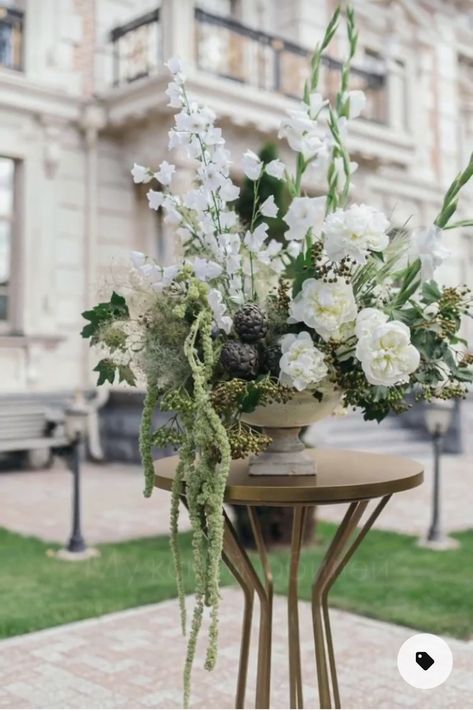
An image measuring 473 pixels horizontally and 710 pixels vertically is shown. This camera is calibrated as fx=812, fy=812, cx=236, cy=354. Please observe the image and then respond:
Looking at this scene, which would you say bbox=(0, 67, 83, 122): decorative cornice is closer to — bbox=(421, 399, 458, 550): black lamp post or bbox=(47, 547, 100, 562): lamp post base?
bbox=(47, 547, 100, 562): lamp post base

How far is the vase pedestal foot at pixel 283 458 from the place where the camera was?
2227mm

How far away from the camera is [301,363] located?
6.42 ft

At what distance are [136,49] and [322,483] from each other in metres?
9.65

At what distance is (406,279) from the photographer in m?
2.07

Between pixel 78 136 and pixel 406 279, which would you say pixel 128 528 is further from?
pixel 78 136

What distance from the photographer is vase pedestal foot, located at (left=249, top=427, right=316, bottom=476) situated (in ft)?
A: 7.30

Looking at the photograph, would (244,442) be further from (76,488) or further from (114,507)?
(114,507)

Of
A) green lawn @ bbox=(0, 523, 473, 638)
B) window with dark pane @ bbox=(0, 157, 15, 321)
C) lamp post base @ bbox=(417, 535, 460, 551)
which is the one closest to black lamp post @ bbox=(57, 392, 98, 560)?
green lawn @ bbox=(0, 523, 473, 638)

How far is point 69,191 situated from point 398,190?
5844 millimetres

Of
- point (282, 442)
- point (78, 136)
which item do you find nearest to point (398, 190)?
point (78, 136)

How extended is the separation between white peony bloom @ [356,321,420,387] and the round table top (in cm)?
32

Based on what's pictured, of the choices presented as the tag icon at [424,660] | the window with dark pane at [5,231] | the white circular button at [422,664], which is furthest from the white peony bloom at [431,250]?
the window with dark pane at [5,231]

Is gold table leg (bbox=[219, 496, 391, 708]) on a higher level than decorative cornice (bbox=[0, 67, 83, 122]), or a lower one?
lower

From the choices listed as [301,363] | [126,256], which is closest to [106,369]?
[301,363]
